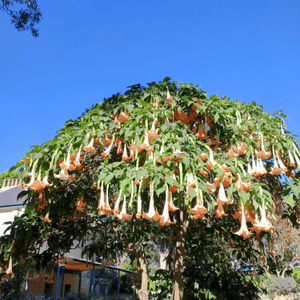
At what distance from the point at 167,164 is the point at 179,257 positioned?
→ 1932 millimetres

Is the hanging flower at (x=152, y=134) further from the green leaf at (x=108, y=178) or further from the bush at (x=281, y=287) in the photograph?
the bush at (x=281, y=287)

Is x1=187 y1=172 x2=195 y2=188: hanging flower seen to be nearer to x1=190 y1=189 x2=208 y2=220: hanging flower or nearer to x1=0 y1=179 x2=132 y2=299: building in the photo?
x1=190 y1=189 x2=208 y2=220: hanging flower

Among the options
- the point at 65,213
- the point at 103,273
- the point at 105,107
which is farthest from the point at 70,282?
the point at 105,107

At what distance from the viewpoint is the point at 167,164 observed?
2861 millimetres

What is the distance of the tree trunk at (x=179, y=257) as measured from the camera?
401 centimetres

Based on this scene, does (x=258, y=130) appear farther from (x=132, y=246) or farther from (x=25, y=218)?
(x=25, y=218)

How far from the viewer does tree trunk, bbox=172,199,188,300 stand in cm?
401

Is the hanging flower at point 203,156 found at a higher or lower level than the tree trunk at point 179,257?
higher

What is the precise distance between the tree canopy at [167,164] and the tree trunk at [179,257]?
14mm

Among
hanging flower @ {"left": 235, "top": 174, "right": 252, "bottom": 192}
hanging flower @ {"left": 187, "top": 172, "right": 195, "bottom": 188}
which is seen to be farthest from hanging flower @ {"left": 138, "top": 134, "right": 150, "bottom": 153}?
hanging flower @ {"left": 235, "top": 174, "right": 252, "bottom": 192}

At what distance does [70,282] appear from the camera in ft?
47.9

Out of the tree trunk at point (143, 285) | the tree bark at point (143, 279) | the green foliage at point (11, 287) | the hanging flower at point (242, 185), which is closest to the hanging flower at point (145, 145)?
the hanging flower at point (242, 185)

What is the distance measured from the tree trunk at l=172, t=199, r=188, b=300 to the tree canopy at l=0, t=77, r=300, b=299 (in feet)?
0.04

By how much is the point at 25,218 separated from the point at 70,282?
11.8 meters
